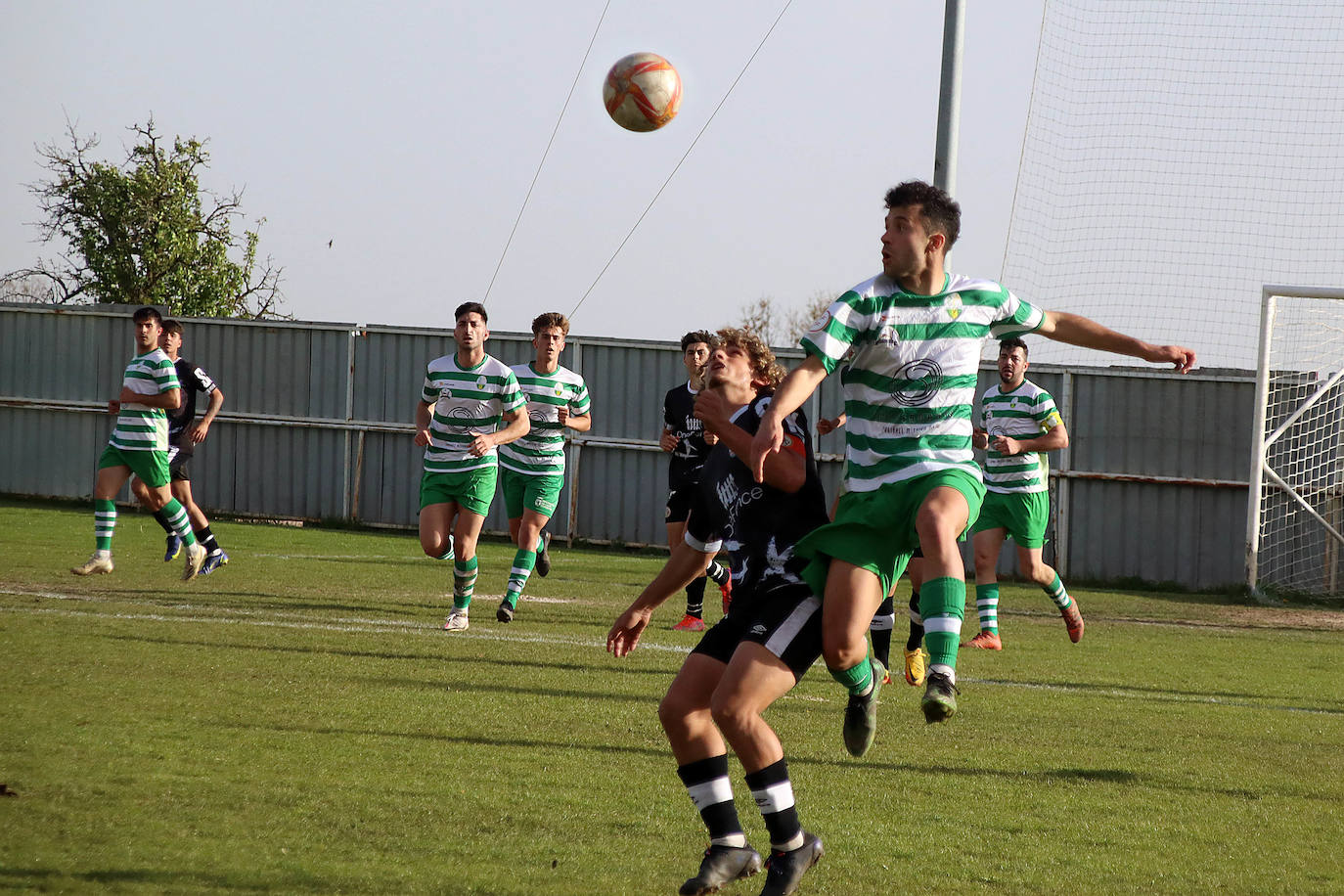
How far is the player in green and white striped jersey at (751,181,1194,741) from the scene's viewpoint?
4.49 meters

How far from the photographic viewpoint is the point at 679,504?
10859 millimetres

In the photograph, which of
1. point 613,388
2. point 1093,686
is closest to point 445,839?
point 1093,686

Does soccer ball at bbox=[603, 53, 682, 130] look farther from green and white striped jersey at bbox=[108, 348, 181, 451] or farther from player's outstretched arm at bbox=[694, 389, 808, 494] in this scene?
player's outstretched arm at bbox=[694, 389, 808, 494]

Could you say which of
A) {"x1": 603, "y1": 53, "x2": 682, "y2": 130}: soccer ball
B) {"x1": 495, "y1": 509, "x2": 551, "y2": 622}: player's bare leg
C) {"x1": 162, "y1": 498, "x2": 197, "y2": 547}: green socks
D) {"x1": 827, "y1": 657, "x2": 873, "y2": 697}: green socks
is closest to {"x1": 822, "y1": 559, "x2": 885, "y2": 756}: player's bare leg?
{"x1": 827, "y1": 657, "x2": 873, "y2": 697}: green socks

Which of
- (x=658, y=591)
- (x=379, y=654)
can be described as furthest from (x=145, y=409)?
(x=658, y=591)

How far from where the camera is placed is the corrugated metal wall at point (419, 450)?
17.5 metres

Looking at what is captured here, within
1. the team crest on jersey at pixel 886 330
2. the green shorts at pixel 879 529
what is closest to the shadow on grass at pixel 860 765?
the green shorts at pixel 879 529

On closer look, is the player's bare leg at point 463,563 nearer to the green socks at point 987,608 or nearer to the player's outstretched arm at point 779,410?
the green socks at point 987,608

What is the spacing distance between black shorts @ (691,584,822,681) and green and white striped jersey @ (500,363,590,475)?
654 centimetres

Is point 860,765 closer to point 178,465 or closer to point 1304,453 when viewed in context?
point 178,465

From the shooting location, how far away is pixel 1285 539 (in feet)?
53.5

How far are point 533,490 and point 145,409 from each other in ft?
11.3

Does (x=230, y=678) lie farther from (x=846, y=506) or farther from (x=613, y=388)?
(x=613, y=388)

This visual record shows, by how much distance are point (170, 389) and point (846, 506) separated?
8.25 meters
